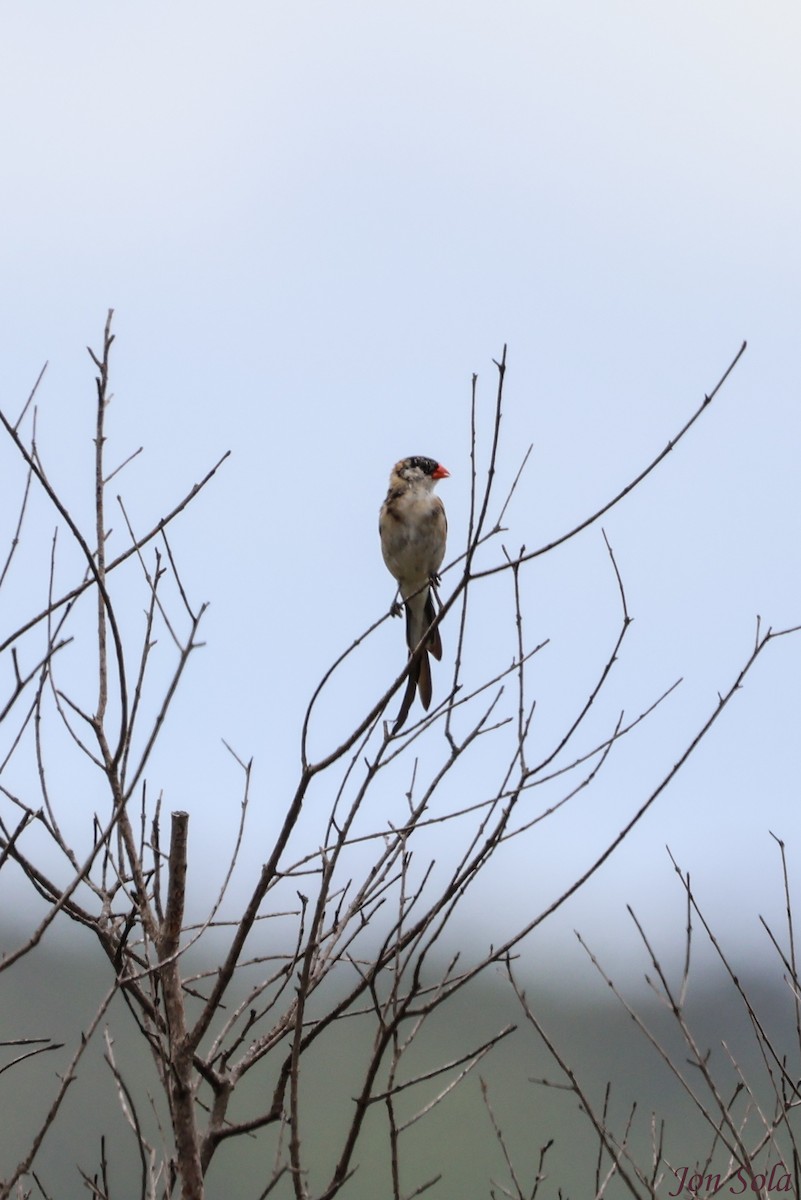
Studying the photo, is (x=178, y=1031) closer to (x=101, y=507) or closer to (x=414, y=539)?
(x=101, y=507)

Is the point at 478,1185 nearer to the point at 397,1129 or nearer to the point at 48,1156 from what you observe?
the point at 48,1156

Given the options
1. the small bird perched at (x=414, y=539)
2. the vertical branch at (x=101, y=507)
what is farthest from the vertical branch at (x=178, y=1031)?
the small bird perched at (x=414, y=539)

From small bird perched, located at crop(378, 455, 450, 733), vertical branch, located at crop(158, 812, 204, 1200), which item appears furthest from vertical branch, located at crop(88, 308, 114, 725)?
small bird perched, located at crop(378, 455, 450, 733)

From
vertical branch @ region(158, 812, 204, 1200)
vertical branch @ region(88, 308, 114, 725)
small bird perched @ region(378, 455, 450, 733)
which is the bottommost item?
vertical branch @ region(158, 812, 204, 1200)

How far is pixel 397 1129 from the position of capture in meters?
2.95

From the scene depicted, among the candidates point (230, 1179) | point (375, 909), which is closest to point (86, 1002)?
point (230, 1179)

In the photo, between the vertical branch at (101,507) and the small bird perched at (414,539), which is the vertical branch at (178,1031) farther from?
the small bird perched at (414,539)

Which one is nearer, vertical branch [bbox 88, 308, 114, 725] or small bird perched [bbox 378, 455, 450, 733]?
vertical branch [bbox 88, 308, 114, 725]

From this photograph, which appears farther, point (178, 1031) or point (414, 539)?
point (414, 539)

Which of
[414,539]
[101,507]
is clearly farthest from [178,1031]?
[414,539]

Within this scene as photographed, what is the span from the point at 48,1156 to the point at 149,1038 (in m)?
40.4

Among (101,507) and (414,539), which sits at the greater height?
(414,539)

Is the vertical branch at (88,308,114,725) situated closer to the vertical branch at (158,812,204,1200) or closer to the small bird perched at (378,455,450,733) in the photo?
the vertical branch at (158,812,204,1200)

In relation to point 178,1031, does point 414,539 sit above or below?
above
